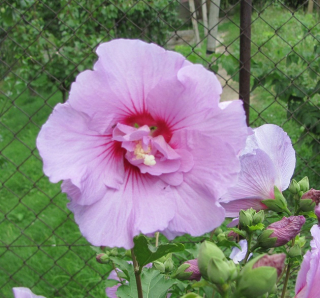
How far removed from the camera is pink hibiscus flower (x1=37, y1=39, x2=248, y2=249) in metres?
0.46

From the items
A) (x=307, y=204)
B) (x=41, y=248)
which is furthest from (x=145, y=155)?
(x=41, y=248)

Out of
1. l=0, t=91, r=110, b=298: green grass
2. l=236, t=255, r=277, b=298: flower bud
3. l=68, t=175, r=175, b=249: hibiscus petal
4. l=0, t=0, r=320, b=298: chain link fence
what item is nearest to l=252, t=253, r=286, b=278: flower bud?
l=236, t=255, r=277, b=298: flower bud

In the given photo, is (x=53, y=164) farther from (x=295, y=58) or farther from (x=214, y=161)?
(x=295, y=58)

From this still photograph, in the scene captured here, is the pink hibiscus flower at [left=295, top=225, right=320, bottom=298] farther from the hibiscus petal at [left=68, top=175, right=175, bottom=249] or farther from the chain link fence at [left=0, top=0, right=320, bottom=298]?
the chain link fence at [left=0, top=0, right=320, bottom=298]

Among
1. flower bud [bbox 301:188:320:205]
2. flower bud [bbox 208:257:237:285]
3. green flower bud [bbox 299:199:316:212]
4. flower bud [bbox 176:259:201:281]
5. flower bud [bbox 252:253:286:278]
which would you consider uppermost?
flower bud [bbox 252:253:286:278]

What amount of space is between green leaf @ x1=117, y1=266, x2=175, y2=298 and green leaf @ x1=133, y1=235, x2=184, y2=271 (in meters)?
0.08

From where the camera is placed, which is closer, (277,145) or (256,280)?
(256,280)

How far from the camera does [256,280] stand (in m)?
0.38

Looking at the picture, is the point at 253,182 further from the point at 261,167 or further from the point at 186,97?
the point at 186,97

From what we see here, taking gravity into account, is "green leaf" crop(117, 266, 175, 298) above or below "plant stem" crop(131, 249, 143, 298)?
below

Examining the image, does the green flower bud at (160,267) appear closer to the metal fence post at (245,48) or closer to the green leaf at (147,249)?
the green leaf at (147,249)

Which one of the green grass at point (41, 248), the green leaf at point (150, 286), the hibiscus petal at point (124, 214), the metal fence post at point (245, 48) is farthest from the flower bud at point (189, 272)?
→ the metal fence post at point (245, 48)

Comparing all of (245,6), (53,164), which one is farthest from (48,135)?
(245,6)

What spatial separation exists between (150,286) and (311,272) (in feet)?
0.99
